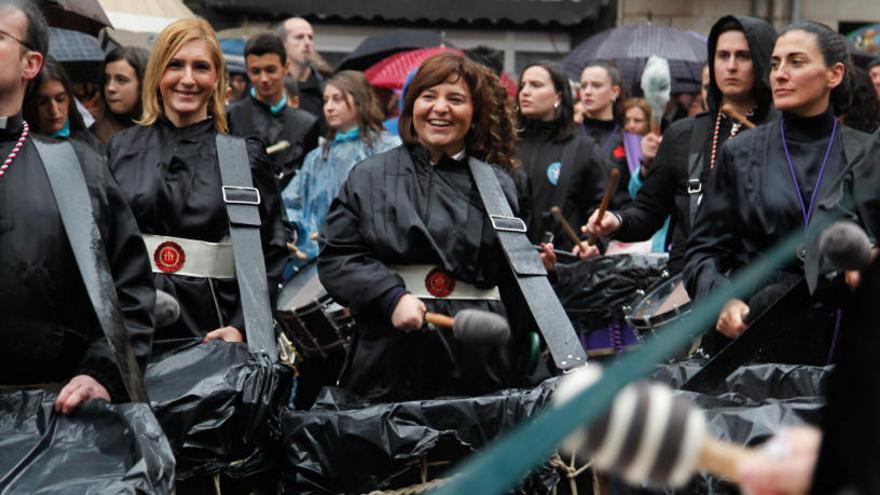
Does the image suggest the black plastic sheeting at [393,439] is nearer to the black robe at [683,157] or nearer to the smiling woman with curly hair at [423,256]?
the smiling woman with curly hair at [423,256]

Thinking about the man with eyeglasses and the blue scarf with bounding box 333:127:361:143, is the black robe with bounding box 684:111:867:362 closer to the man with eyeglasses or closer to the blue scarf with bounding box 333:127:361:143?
the man with eyeglasses

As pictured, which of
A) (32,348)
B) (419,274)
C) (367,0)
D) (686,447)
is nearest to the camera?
(686,447)

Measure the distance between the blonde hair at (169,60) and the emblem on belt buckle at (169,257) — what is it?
1.93 feet

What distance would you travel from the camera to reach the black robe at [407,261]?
18.3 ft

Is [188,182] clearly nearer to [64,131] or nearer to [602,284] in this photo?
[64,131]

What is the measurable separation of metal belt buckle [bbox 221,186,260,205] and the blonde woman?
7cm

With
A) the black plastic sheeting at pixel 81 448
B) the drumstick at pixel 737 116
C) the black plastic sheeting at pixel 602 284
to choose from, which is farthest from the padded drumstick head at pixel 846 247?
the black plastic sheeting at pixel 602 284

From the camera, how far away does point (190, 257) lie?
616cm

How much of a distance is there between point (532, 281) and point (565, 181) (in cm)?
337

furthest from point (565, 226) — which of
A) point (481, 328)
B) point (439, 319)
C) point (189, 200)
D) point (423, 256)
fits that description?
point (481, 328)

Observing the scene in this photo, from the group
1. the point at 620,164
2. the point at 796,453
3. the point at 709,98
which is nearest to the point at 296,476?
the point at 709,98

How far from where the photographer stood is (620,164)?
9.90 metres

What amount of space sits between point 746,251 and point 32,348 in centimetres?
257

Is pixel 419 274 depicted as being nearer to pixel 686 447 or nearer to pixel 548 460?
pixel 548 460
